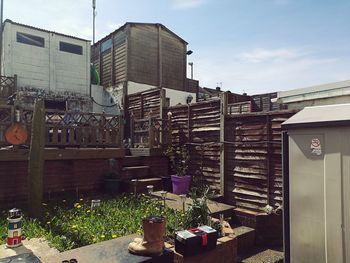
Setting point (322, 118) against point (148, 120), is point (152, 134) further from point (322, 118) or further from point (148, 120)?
point (322, 118)

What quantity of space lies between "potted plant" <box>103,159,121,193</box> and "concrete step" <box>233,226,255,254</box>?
3.75 metres

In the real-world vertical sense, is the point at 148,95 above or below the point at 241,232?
above

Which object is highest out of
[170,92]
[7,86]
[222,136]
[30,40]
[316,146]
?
[30,40]

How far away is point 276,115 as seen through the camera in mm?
7531

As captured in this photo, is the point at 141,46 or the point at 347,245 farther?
the point at 141,46

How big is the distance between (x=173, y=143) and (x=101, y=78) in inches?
394

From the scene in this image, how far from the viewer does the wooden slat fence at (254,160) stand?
7574mm

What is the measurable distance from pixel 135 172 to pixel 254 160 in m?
3.97

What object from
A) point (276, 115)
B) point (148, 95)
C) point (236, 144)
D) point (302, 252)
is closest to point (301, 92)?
point (276, 115)

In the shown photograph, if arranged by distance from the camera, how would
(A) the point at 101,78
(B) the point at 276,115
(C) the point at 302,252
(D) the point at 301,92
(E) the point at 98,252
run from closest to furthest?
(C) the point at 302,252
(E) the point at 98,252
(D) the point at 301,92
(B) the point at 276,115
(A) the point at 101,78

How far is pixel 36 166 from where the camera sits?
6031mm

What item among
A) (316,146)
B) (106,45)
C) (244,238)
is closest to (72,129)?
(244,238)

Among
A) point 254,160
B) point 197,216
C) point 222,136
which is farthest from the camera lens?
point 222,136

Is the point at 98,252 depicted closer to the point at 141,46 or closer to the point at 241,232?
the point at 241,232
